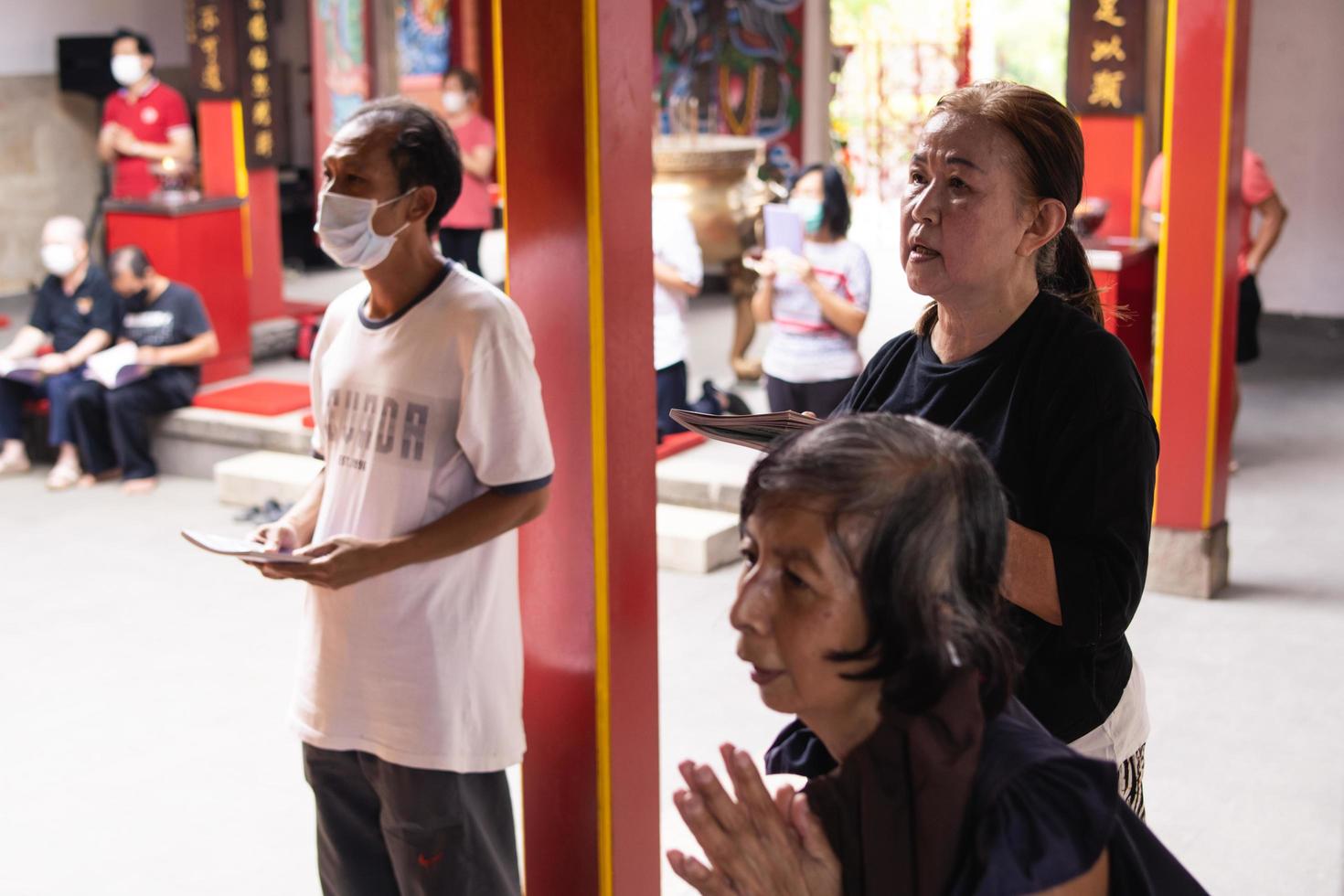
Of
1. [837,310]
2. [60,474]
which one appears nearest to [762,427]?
[837,310]

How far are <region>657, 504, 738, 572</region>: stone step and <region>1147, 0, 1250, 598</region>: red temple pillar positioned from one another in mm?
1637

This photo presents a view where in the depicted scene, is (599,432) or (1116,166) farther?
(1116,166)

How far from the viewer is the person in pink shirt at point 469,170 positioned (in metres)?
8.69

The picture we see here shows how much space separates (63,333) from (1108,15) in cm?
518

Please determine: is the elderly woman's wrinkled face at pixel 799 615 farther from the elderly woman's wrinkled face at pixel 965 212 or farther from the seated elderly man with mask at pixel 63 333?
the seated elderly man with mask at pixel 63 333

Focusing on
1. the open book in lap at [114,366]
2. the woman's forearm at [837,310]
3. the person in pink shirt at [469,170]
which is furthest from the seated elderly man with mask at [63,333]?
the woman's forearm at [837,310]

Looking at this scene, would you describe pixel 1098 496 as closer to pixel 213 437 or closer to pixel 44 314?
pixel 213 437

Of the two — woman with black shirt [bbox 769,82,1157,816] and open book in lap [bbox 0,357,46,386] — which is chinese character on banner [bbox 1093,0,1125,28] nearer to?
open book in lap [bbox 0,357,46,386]

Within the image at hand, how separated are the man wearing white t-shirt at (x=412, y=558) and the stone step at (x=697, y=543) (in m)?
3.45

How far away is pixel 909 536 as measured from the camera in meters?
1.31

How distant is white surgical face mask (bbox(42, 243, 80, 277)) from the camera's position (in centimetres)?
769

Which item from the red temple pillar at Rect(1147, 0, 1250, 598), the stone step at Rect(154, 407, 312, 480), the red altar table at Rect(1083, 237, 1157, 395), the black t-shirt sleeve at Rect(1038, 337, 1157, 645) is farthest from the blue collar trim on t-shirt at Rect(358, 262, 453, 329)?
the stone step at Rect(154, 407, 312, 480)

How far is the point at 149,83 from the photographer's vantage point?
9.35 m

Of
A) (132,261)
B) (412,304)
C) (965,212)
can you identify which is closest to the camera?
(965,212)
